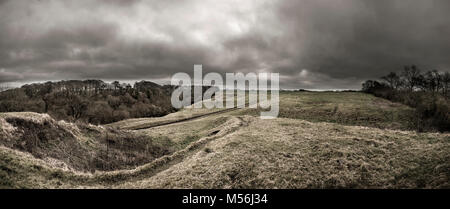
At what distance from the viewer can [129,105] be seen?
94.9 m

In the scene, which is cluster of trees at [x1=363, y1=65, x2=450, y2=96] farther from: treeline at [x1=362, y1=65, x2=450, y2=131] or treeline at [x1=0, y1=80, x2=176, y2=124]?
treeline at [x1=0, y1=80, x2=176, y2=124]

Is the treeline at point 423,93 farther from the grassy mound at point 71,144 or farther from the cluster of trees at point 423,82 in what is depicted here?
the grassy mound at point 71,144

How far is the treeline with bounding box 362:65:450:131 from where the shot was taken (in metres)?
34.8

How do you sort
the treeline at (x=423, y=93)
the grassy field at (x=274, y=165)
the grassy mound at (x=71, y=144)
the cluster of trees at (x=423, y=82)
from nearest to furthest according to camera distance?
the grassy field at (x=274, y=165), the grassy mound at (x=71, y=144), the treeline at (x=423, y=93), the cluster of trees at (x=423, y=82)

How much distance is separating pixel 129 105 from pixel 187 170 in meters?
90.1

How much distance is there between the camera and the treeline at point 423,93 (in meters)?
34.8

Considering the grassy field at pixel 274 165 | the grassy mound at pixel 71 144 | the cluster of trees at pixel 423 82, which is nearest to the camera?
the grassy field at pixel 274 165

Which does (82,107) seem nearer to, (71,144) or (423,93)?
(71,144)

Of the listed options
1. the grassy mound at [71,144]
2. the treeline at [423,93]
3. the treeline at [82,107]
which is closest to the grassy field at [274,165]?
the grassy mound at [71,144]

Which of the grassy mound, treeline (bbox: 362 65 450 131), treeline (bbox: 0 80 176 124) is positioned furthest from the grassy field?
treeline (bbox: 0 80 176 124)
